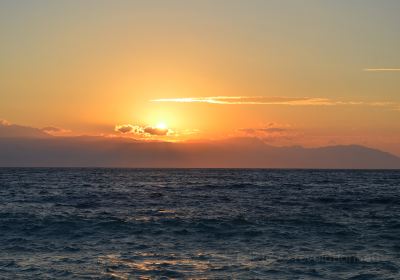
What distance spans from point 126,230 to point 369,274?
1522cm

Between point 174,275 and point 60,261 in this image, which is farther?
point 60,261

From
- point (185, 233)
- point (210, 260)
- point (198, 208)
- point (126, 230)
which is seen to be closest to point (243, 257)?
point (210, 260)

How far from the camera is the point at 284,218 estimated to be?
36219mm

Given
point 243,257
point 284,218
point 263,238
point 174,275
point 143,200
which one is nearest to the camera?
point 174,275

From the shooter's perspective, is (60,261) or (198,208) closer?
(60,261)

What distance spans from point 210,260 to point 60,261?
20.7 ft

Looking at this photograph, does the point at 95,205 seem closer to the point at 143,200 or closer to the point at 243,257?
the point at 143,200

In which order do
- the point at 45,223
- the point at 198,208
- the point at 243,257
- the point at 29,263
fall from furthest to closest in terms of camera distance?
the point at 198,208 → the point at 45,223 → the point at 243,257 → the point at 29,263

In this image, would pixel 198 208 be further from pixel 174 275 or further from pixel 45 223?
pixel 174 275

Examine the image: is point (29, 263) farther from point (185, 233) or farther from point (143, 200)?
point (143, 200)

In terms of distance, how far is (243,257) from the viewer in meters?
23.2

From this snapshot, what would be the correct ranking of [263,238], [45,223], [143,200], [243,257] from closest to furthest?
[243,257]
[263,238]
[45,223]
[143,200]

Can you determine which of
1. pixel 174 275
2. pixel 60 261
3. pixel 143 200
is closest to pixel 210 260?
pixel 174 275

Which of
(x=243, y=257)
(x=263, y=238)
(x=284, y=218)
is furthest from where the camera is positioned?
(x=284, y=218)
